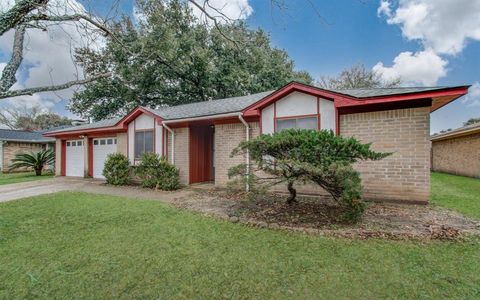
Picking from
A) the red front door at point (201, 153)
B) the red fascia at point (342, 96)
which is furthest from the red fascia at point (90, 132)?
the red fascia at point (342, 96)

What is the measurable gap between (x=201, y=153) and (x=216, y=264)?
25.2 feet

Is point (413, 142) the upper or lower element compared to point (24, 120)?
lower

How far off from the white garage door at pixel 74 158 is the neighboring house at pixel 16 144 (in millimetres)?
5365

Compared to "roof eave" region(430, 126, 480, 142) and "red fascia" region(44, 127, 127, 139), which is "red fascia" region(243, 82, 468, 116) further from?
"roof eave" region(430, 126, 480, 142)

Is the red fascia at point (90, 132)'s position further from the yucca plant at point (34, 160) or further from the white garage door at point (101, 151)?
the yucca plant at point (34, 160)

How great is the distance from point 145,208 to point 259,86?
1604cm

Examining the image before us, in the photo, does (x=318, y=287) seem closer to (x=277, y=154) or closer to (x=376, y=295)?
(x=376, y=295)

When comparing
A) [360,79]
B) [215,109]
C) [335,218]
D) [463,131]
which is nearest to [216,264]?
[335,218]

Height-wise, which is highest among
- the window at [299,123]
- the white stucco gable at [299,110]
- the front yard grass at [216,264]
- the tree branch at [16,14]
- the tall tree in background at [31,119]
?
the tall tree in background at [31,119]

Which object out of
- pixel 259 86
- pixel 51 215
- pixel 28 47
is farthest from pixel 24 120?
pixel 28 47

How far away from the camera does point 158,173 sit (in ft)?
30.6

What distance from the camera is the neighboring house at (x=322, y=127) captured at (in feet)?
20.3

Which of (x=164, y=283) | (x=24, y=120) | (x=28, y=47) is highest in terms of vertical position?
(x=24, y=120)

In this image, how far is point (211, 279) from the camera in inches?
116
